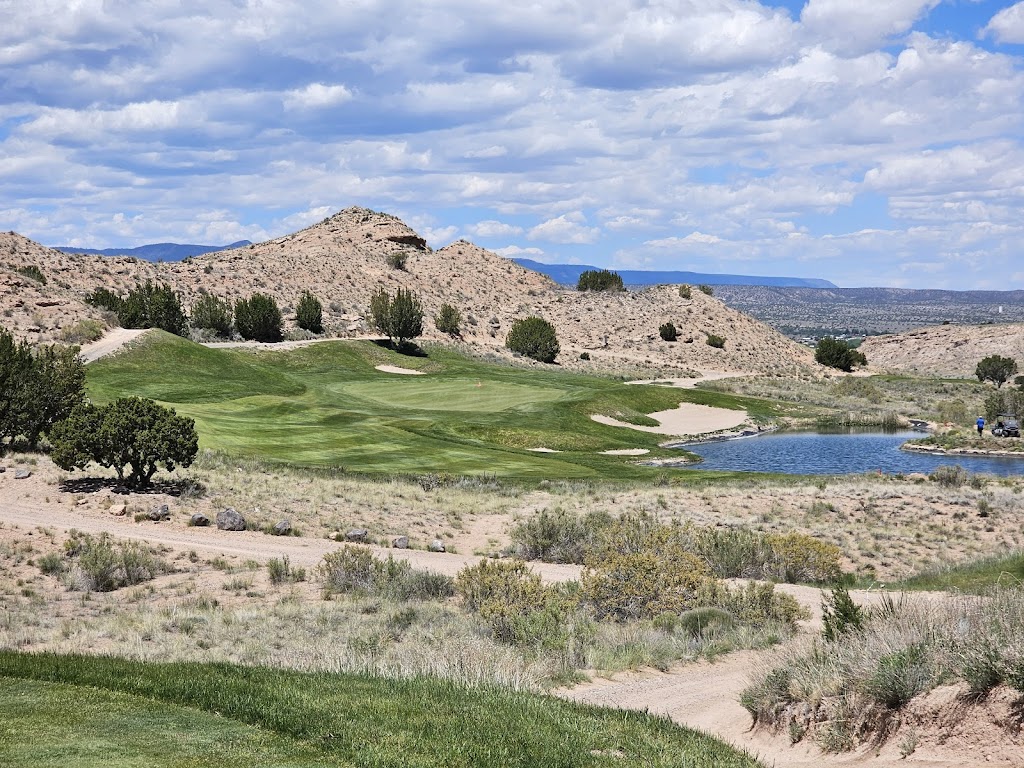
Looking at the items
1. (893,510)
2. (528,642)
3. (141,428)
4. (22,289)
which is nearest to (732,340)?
(22,289)

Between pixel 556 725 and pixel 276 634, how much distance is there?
8492mm

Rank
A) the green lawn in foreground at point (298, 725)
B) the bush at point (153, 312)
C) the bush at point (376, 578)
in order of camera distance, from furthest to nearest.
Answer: the bush at point (153, 312)
the bush at point (376, 578)
the green lawn in foreground at point (298, 725)

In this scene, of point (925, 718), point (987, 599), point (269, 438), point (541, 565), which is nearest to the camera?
point (925, 718)

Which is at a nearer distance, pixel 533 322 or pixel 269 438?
pixel 269 438

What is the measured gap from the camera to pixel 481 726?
32.7 ft

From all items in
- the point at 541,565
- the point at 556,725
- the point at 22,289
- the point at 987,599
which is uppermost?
the point at 22,289

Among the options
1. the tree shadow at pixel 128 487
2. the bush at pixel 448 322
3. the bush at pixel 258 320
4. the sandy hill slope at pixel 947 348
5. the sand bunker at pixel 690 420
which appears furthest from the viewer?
the sandy hill slope at pixel 947 348

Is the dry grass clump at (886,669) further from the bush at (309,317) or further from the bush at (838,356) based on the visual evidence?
the bush at (838,356)

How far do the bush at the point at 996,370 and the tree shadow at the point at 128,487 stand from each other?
10150 centimetres

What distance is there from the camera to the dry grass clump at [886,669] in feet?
31.1

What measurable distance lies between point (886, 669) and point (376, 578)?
44.8 ft

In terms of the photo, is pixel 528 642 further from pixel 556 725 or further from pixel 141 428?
pixel 141 428

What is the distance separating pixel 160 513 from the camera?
28.3 meters

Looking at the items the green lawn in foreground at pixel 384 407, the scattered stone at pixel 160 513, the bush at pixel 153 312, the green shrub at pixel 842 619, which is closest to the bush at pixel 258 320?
the bush at pixel 153 312
